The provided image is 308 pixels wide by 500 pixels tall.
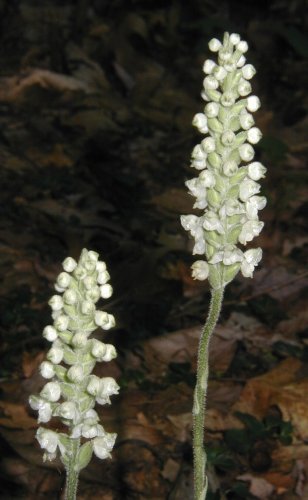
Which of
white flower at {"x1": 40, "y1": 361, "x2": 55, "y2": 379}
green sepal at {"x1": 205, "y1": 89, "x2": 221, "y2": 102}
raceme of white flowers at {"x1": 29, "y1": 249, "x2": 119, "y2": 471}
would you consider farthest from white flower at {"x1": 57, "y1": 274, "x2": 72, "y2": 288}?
green sepal at {"x1": 205, "y1": 89, "x2": 221, "y2": 102}

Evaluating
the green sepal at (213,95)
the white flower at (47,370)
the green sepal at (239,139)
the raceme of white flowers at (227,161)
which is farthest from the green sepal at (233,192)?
the white flower at (47,370)

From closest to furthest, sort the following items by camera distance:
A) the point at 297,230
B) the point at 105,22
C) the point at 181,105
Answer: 1. the point at 297,230
2. the point at 181,105
3. the point at 105,22

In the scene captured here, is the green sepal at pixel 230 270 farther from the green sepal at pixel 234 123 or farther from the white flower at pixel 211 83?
the white flower at pixel 211 83

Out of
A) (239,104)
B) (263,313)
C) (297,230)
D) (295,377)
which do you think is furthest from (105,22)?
(239,104)

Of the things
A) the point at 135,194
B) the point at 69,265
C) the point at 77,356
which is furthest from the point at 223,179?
the point at 135,194

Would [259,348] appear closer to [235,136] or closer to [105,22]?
[235,136]

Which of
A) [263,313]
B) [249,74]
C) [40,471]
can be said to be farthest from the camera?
[263,313]
